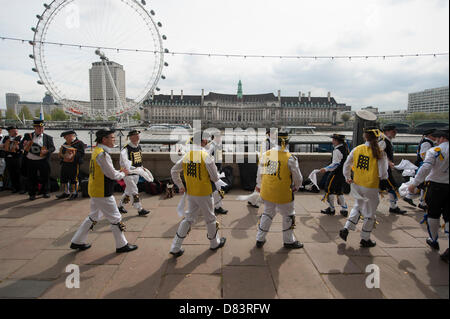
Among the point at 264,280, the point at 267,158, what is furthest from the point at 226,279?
the point at 267,158

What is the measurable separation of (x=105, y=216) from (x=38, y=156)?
15.0 ft

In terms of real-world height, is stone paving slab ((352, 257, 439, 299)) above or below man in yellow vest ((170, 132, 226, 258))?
below

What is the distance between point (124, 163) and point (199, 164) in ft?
6.38

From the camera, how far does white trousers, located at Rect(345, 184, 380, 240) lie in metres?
4.22

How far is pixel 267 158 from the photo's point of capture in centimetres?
413

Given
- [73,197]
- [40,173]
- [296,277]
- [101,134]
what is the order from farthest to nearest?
[40,173] → [73,197] → [101,134] → [296,277]

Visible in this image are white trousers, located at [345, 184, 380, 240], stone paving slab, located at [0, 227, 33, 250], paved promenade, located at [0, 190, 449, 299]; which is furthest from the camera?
stone paving slab, located at [0, 227, 33, 250]

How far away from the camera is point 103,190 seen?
12.9ft

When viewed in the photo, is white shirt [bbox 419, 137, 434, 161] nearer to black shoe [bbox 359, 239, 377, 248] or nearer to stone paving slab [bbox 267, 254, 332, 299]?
black shoe [bbox 359, 239, 377, 248]

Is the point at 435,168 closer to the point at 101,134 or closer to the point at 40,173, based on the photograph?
the point at 101,134

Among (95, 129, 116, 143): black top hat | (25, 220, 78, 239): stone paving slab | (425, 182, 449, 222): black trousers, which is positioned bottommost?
(25, 220, 78, 239): stone paving slab

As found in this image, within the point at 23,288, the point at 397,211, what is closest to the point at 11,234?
the point at 23,288

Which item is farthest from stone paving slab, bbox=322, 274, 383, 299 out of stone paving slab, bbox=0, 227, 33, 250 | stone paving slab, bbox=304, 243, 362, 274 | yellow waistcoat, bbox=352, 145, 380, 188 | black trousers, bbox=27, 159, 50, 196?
black trousers, bbox=27, 159, 50, 196

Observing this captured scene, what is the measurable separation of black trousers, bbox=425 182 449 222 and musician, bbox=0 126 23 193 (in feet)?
32.9
